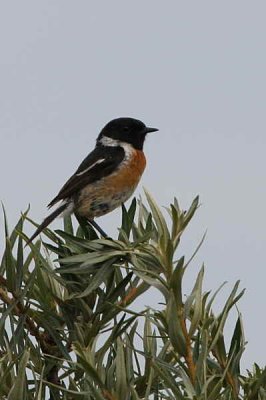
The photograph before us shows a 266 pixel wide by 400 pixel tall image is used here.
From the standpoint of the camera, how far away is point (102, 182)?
20.0ft

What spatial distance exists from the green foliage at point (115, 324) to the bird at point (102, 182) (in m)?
2.86

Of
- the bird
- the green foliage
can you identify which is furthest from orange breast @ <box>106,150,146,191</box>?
the green foliage

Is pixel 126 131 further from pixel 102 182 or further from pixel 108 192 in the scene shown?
pixel 108 192

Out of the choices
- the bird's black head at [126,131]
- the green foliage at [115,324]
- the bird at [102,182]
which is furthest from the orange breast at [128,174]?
the green foliage at [115,324]

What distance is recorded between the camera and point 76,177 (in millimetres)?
6039

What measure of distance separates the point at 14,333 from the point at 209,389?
0.61 meters

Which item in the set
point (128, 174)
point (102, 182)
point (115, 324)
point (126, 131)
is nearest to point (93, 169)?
point (102, 182)

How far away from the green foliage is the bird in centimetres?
286

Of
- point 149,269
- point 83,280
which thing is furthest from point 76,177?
point 149,269

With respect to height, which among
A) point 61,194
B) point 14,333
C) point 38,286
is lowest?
point 14,333

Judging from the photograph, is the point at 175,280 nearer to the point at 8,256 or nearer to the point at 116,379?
the point at 116,379

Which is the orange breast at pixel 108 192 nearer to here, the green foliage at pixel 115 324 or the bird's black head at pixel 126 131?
the bird's black head at pixel 126 131

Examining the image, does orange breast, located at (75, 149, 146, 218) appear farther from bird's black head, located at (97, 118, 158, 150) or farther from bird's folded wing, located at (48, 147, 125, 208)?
bird's black head, located at (97, 118, 158, 150)

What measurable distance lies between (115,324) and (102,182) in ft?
12.2
